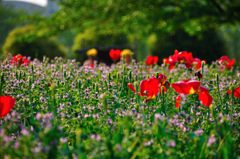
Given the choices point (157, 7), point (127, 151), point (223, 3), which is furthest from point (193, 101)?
point (223, 3)

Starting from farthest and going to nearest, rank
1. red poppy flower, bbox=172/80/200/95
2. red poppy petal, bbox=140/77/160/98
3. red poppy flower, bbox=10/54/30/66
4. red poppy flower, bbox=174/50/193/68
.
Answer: red poppy flower, bbox=10/54/30/66 < red poppy flower, bbox=174/50/193/68 < red poppy petal, bbox=140/77/160/98 < red poppy flower, bbox=172/80/200/95

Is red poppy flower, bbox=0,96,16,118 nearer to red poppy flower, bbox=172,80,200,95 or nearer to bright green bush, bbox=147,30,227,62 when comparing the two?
red poppy flower, bbox=172,80,200,95

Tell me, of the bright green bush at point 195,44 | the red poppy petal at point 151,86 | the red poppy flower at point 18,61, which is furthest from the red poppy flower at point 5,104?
the bright green bush at point 195,44

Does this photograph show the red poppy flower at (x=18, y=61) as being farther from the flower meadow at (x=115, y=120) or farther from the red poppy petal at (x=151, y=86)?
the red poppy petal at (x=151, y=86)

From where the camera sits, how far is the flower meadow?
245cm

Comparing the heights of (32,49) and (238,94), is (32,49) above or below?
above

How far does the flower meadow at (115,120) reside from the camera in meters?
2.45

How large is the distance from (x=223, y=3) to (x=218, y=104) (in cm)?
1385

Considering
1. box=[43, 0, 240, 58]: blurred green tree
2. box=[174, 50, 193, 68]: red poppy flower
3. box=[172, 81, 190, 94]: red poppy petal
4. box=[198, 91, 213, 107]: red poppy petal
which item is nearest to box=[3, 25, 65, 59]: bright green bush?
box=[43, 0, 240, 58]: blurred green tree

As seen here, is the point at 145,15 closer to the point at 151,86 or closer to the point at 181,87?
the point at 151,86

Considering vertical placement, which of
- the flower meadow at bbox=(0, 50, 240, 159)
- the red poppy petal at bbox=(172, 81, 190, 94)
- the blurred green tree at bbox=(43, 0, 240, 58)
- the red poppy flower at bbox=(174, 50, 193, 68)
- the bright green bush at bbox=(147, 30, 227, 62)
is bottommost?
the flower meadow at bbox=(0, 50, 240, 159)

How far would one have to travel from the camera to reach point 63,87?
4.20 meters

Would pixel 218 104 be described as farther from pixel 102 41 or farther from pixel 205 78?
pixel 102 41

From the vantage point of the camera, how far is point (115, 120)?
11.0ft
